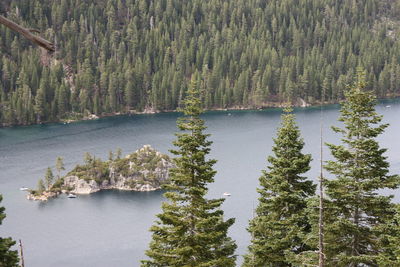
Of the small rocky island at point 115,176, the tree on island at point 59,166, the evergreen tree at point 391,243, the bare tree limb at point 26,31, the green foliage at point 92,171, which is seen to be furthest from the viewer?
the tree on island at point 59,166

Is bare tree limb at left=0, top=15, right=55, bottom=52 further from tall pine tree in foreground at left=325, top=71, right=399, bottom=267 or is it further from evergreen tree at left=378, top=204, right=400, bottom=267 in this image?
tall pine tree in foreground at left=325, top=71, right=399, bottom=267

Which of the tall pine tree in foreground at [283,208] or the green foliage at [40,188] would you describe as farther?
the green foliage at [40,188]

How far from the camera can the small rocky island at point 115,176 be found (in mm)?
124188

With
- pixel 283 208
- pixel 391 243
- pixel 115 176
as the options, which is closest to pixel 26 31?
pixel 391 243

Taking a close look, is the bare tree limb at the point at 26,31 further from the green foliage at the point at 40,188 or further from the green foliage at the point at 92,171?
the green foliage at the point at 92,171

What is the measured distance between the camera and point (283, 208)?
1288 inches

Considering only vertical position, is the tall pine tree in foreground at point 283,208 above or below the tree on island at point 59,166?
above

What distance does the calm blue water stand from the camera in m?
92.5

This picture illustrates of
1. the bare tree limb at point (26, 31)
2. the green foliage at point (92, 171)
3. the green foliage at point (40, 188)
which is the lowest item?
the green foliage at point (40, 188)

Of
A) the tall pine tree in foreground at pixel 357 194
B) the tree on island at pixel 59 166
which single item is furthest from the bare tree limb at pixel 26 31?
the tree on island at pixel 59 166

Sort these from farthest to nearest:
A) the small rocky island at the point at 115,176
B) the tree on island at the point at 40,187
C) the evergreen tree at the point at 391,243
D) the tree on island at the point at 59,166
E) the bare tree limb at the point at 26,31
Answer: the tree on island at the point at 59,166
the small rocky island at the point at 115,176
the tree on island at the point at 40,187
the evergreen tree at the point at 391,243
the bare tree limb at the point at 26,31

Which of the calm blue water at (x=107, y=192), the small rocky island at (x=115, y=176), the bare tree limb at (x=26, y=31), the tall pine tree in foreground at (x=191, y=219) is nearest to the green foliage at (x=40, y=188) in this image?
the small rocky island at (x=115, y=176)

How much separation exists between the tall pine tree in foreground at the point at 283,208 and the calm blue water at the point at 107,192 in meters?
52.4

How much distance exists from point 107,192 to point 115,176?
520 centimetres
